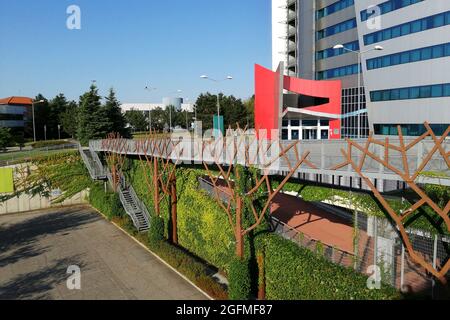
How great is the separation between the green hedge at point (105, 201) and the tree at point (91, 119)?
10.8 meters

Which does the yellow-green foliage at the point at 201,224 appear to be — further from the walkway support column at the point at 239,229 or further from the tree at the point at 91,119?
the tree at the point at 91,119

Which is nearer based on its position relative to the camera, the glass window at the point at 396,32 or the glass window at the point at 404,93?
the glass window at the point at 404,93

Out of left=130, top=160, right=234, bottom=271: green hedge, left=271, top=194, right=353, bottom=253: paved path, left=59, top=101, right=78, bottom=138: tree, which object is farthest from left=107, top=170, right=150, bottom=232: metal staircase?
left=59, top=101, right=78, bottom=138: tree

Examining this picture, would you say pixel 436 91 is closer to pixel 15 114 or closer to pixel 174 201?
pixel 174 201

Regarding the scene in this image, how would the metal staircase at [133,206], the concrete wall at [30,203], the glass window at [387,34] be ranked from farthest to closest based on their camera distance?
1. the glass window at [387,34]
2. the concrete wall at [30,203]
3. the metal staircase at [133,206]

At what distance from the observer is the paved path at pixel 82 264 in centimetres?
1584

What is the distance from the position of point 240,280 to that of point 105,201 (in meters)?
19.4

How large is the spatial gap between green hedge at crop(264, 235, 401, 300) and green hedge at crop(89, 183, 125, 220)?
1669cm

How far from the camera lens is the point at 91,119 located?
45.0 m

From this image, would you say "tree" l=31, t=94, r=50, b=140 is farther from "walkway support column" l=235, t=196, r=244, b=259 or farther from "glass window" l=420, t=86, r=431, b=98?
"walkway support column" l=235, t=196, r=244, b=259

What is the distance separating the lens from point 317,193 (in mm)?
16516

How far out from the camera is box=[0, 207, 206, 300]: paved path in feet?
52.0

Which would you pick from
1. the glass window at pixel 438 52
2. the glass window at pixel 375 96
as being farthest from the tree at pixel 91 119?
the glass window at pixel 438 52
